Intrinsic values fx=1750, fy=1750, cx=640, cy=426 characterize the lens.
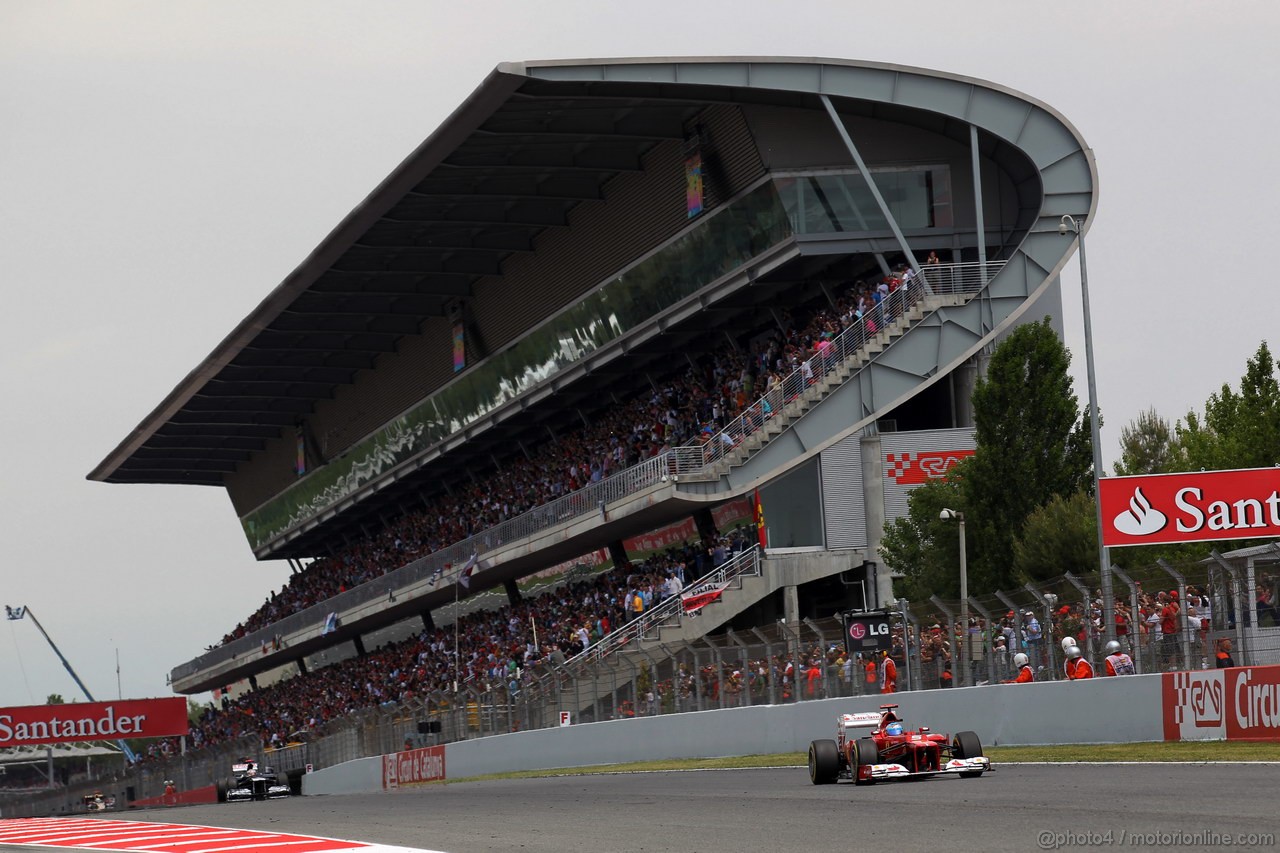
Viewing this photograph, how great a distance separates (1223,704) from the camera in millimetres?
19000

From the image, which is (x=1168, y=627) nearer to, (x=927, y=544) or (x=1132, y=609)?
(x=1132, y=609)

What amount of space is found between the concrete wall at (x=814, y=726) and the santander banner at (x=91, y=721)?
25123 millimetres

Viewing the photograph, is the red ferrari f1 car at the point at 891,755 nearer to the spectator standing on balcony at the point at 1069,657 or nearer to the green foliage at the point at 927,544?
the spectator standing on balcony at the point at 1069,657

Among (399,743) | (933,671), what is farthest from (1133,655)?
(399,743)

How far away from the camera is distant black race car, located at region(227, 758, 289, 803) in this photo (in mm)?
41156

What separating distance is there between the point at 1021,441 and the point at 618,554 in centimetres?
→ 1343

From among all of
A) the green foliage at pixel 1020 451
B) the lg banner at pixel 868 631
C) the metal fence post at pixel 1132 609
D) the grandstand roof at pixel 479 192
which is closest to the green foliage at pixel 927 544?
the green foliage at pixel 1020 451

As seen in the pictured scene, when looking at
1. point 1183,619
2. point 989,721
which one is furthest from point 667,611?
point 1183,619

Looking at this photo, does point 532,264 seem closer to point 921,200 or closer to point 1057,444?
point 921,200

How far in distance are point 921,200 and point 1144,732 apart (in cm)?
2217

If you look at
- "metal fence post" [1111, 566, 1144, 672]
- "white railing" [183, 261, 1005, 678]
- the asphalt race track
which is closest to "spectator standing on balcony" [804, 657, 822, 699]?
the asphalt race track

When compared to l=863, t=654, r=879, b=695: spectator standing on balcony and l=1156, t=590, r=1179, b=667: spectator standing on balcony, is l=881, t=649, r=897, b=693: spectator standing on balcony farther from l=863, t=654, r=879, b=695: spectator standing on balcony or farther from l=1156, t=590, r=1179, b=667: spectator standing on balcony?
l=1156, t=590, r=1179, b=667: spectator standing on balcony

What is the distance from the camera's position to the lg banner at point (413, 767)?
37.8 m

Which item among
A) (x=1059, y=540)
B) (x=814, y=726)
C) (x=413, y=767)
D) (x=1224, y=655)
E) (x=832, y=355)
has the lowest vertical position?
(x=413, y=767)
